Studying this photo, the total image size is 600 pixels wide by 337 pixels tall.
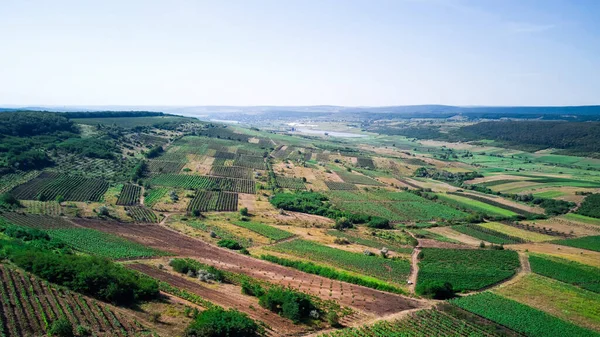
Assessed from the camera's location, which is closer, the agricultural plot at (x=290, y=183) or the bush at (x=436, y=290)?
the bush at (x=436, y=290)

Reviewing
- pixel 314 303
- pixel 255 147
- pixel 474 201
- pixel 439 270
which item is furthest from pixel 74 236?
pixel 255 147

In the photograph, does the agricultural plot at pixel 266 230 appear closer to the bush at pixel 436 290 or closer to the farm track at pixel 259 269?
the farm track at pixel 259 269

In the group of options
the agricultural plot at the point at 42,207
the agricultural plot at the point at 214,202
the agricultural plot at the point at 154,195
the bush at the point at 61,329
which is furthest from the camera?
the agricultural plot at the point at 214,202

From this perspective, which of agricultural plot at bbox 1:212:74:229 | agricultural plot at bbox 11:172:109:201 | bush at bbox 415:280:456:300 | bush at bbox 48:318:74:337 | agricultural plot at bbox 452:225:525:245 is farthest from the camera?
agricultural plot at bbox 11:172:109:201

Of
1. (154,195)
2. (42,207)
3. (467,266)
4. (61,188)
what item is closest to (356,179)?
(154,195)

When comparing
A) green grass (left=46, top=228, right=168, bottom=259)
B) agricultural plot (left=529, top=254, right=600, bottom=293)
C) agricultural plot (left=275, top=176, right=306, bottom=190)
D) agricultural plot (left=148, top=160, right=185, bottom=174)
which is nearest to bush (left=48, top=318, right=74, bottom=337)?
green grass (left=46, top=228, right=168, bottom=259)

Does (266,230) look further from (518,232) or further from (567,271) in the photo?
(518,232)

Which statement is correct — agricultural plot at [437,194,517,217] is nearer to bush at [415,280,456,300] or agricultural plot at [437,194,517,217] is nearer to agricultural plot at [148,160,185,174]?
bush at [415,280,456,300]

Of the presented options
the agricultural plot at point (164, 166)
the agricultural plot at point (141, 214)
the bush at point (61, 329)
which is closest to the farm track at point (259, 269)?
the agricultural plot at point (141, 214)
